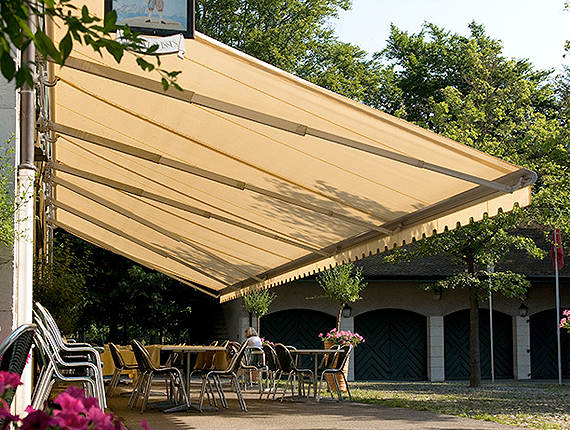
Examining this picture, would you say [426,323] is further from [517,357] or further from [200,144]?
[200,144]

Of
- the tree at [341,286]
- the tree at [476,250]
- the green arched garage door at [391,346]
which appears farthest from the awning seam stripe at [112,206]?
the green arched garage door at [391,346]

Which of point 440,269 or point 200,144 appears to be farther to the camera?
point 440,269

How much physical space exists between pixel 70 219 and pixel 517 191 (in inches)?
320

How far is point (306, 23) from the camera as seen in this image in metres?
28.2

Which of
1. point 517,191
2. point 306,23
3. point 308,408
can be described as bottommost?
point 308,408

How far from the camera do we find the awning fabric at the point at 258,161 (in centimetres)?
495

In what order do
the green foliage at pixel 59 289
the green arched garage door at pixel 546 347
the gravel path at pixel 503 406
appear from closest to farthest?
the green foliage at pixel 59 289
the gravel path at pixel 503 406
the green arched garage door at pixel 546 347

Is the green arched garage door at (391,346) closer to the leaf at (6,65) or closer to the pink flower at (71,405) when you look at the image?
the pink flower at (71,405)

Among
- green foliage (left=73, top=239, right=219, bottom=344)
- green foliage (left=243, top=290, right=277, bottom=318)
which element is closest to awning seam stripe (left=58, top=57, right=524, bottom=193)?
green foliage (left=243, top=290, right=277, bottom=318)

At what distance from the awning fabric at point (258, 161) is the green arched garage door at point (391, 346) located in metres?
14.1

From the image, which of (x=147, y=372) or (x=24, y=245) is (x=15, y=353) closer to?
(x=24, y=245)

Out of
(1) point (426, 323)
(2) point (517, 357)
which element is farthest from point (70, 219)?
(2) point (517, 357)

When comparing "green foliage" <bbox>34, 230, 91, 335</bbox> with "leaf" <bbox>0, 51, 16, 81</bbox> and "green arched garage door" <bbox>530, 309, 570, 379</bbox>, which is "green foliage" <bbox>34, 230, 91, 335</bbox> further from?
"green arched garage door" <bbox>530, 309, 570, 379</bbox>

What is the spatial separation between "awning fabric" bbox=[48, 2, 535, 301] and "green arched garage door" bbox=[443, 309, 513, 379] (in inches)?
593
